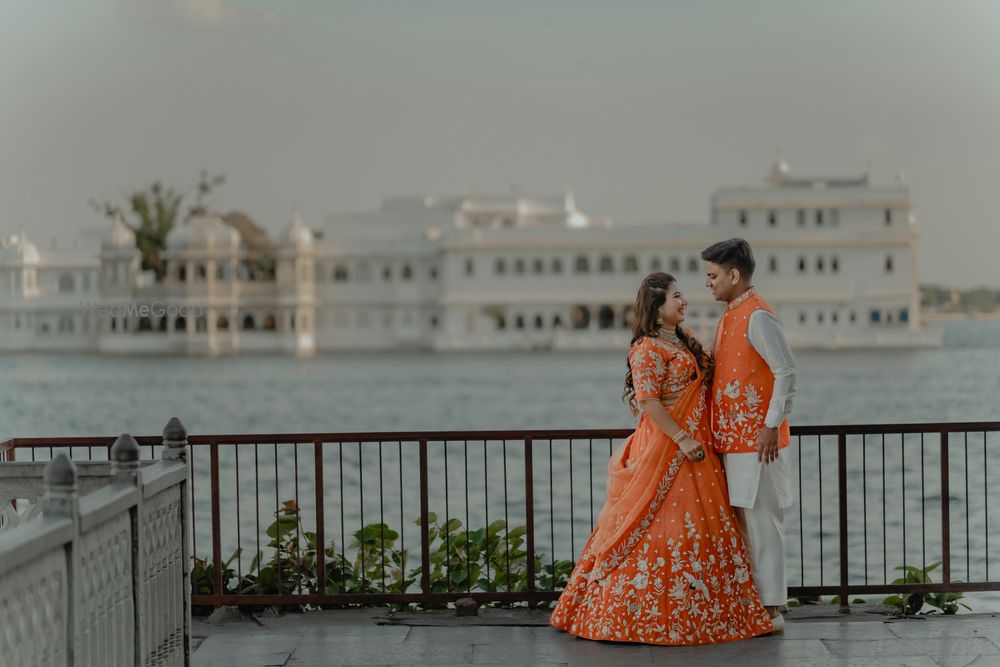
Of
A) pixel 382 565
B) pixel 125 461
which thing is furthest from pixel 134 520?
pixel 382 565

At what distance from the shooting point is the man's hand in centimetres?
404

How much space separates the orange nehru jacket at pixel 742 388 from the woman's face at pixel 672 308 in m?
0.13

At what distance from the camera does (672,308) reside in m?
4.08

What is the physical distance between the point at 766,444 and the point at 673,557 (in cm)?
42

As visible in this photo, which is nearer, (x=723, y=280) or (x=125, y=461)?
(x=125, y=461)

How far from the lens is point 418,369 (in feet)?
193

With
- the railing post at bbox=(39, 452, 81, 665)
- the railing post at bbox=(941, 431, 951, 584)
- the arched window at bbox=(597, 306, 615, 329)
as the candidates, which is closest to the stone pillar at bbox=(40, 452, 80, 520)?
the railing post at bbox=(39, 452, 81, 665)

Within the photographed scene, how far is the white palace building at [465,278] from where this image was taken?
60625mm

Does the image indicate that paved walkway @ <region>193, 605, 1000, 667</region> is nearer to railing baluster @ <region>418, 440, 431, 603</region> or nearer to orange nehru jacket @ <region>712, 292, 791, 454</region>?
railing baluster @ <region>418, 440, 431, 603</region>

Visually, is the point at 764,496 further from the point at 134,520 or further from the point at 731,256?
the point at 134,520

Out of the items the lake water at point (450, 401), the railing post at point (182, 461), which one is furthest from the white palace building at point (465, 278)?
the railing post at point (182, 461)

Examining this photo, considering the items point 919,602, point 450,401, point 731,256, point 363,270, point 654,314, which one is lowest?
point 450,401

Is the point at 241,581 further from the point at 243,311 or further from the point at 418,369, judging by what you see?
the point at 243,311

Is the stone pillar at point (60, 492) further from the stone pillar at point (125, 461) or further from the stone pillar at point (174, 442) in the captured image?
the stone pillar at point (174, 442)
